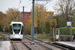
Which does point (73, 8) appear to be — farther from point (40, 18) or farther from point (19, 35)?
point (19, 35)

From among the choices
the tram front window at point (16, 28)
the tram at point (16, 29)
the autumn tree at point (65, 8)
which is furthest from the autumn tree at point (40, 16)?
the tram front window at point (16, 28)

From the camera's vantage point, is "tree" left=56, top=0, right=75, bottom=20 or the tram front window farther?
"tree" left=56, top=0, right=75, bottom=20

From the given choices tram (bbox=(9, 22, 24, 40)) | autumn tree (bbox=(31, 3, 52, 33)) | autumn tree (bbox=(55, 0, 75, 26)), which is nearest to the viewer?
tram (bbox=(9, 22, 24, 40))

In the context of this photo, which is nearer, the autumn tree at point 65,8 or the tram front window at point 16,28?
the tram front window at point 16,28

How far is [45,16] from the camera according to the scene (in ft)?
194

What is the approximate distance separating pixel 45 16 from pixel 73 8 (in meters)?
13.4

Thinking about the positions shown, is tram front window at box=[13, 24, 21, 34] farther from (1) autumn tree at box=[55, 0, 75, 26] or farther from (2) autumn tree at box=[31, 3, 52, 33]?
(2) autumn tree at box=[31, 3, 52, 33]

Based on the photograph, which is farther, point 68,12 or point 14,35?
point 68,12

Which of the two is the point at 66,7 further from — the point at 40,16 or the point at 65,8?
the point at 40,16

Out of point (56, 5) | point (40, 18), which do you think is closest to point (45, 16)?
point (40, 18)

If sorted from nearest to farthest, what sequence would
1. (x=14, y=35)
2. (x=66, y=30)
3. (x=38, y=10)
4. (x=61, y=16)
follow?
1. (x=14, y=35)
2. (x=66, y=30)
3. (x=61, y=16)
4. (x=38, y=10)

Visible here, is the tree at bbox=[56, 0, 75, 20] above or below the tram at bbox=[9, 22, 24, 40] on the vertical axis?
above

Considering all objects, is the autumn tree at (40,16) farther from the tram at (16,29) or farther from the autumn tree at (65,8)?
the tram at (16,29)

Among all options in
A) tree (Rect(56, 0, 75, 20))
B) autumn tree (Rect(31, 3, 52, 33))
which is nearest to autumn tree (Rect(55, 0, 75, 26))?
tree (Rect(56, 0, 75, 20))
